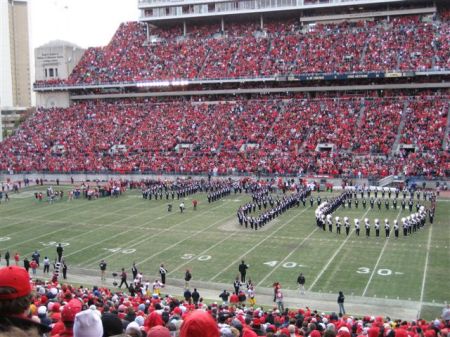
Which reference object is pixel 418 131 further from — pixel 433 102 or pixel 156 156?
pixel 156 156

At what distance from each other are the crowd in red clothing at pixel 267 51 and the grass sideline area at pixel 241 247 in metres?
19.4

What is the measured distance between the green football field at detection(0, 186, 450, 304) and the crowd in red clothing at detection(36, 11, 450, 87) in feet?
63.7

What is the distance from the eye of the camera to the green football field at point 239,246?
16.9m

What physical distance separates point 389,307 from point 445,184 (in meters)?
21.0

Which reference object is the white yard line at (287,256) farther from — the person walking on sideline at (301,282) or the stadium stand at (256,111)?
the stadium stand at (256,111)

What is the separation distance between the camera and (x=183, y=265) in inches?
745

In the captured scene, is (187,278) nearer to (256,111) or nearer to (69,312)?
(69,312)

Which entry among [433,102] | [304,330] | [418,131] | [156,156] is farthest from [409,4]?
[304,330]

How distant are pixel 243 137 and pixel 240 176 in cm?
583

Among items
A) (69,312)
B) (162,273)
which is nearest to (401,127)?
(162,273)

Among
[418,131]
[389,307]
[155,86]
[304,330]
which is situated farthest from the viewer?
[155,86]

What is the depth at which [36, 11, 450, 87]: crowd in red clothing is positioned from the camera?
150ft

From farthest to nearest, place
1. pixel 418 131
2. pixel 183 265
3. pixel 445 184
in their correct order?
pixel 418 131 < pixel 445 184 < pixel 183 265

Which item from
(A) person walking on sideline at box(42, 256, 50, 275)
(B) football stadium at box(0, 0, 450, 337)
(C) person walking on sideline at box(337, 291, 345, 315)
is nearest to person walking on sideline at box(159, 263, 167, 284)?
(B) football stadium at box(0, 0, 450, 337)
